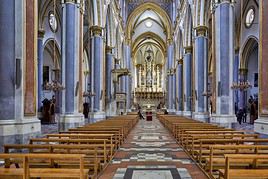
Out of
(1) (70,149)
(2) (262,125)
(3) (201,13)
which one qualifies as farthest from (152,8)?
(1) (70,149)

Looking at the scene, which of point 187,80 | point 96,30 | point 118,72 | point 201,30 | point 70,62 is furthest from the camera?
point 187,80

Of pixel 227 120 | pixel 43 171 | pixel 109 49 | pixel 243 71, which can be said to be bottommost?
pixel 43 171

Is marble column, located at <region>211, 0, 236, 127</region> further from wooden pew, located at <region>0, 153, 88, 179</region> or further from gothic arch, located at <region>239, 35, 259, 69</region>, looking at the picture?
gothic arch, located at <region>239, 35, 259, 69</region>

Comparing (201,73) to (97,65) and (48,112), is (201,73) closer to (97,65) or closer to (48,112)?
(97,65)

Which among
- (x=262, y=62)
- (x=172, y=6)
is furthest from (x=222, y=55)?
(x=172, y=6)

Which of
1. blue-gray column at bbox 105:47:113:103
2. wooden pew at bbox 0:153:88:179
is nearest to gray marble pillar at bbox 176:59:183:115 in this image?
blue-gray column at bbox 105:47:113:103

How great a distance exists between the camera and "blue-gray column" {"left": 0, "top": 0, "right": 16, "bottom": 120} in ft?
27.9

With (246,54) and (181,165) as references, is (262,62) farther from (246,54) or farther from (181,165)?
(246,54)

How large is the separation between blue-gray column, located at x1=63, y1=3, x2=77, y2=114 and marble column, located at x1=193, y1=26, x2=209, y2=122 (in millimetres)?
9076

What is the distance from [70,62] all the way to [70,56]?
0.26m

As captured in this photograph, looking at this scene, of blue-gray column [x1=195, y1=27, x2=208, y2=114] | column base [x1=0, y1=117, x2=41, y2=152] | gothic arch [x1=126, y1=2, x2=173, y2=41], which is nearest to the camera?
column base [x1=0, y1=117, x2=41, y2=152]

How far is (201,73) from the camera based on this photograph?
20969mm

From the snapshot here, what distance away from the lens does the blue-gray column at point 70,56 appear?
14.2 m

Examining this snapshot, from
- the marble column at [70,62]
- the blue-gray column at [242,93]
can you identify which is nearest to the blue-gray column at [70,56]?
the marble column at [70,62]
